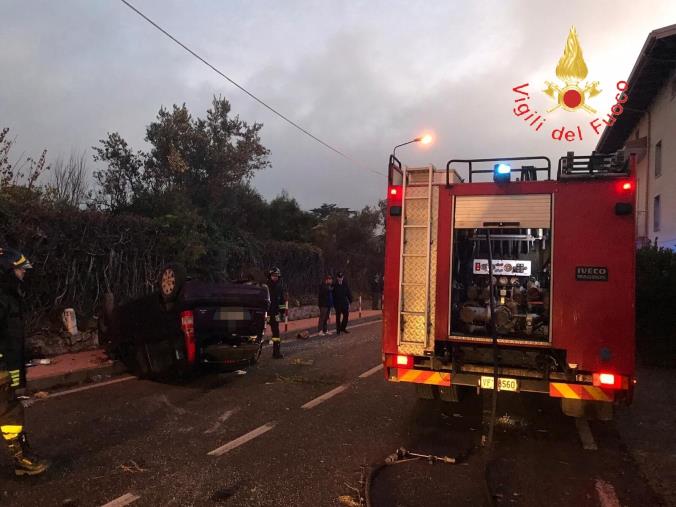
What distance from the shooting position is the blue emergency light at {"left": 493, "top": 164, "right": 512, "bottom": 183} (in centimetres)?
575

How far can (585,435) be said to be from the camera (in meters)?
6.06

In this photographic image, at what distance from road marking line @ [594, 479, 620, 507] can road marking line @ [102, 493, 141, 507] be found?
3479 mm

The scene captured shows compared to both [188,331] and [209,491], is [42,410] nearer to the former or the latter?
[188,331]

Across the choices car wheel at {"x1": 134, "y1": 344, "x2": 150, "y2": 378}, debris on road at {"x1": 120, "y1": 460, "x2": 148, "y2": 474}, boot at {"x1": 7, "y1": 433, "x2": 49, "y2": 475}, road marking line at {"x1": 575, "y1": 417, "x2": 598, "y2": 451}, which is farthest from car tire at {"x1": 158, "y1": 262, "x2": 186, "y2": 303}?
road marking line at {"x1": 575, "y1": 417, "x2": 598, "y2": 451}

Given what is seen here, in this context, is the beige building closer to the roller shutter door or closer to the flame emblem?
the flame emblem

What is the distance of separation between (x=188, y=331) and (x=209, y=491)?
3.18m

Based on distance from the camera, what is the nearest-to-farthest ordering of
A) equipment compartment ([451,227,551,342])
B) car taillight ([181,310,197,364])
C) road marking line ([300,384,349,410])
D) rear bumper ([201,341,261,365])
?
equipment compartment ([451,227,551,342]), road marking line ([300,384,349,410]), car taillight ([181,310,197,364]), rear bumper ([201,341,261,365])

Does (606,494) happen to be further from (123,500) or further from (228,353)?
(228,353)

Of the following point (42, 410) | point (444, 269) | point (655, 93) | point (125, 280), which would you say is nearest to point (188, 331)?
point (42, 410)

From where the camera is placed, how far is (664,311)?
10.6 meters

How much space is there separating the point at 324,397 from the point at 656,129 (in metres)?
18.7

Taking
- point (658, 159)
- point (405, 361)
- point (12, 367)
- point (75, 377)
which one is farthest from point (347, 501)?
point (658, 159)

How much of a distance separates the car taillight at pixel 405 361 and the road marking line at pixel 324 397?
1.62 metres

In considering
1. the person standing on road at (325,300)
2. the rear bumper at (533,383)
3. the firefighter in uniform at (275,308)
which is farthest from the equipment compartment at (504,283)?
the person standing on road at (325,300)
